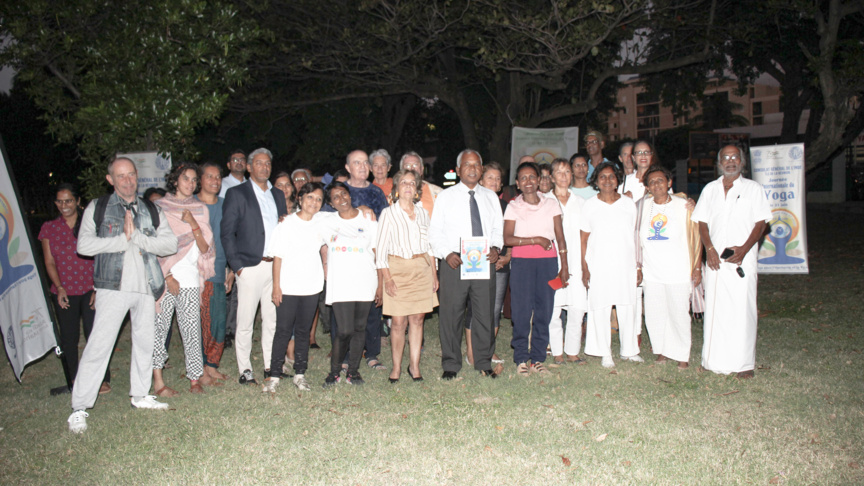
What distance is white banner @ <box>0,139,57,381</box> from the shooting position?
17.0 ft

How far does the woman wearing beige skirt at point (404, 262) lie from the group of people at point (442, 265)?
1 centimetres

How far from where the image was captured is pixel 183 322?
18.5 ft

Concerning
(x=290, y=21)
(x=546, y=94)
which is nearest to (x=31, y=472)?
(x=290, y=21)

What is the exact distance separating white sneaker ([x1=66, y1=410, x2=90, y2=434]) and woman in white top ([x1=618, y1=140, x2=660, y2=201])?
532 cm

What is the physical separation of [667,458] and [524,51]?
8.45 meters

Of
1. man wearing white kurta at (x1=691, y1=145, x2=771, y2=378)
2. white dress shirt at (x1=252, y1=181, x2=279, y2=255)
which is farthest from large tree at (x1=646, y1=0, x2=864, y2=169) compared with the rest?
white dress shirt at (x1=252, y1=181, x2=279, y2=255)

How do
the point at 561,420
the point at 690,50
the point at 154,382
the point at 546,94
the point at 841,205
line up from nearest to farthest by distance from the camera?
the point at 561,420
the point at 154,382
the point at 690,50
the point at 546,94
the point at 841,205

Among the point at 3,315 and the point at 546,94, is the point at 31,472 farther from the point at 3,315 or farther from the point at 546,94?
the point at 546,94

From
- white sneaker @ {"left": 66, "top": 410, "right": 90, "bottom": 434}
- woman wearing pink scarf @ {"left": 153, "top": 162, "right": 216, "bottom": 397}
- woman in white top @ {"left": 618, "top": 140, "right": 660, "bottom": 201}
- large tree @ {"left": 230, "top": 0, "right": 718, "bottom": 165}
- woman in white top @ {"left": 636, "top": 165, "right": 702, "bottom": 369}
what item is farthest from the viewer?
large tree @ {"left": 230, "top": 0, "right": 718, "bottom": 165}

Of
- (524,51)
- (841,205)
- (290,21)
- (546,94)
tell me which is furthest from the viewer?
(841,205)

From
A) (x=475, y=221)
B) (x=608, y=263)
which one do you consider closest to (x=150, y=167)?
(x=475, y=221)

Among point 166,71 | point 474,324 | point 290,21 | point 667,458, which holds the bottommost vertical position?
point 667,458

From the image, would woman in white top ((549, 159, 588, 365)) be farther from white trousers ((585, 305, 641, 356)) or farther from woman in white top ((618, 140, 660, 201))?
woman in white top ((618, 140, 660, 201))

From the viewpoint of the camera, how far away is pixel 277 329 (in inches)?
227
